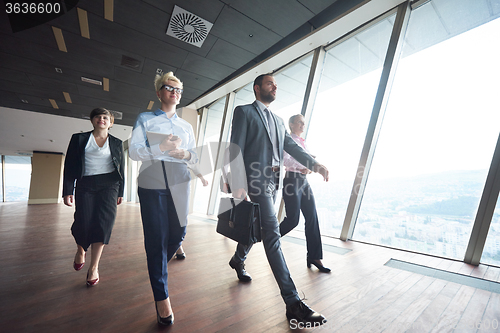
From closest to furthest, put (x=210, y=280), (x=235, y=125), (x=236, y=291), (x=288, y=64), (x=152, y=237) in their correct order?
(x=152, y=237) → (x=235, y=125) → (x=236, y=291) → (x=210, y=280) → (x=288, y=64)

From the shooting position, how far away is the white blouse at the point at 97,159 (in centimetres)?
184

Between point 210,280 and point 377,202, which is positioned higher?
point 377,202

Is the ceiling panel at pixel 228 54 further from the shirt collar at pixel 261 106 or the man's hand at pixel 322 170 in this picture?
the man's hand at pixel 322 170

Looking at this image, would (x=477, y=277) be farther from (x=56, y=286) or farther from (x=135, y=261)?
(x=56, y=286)

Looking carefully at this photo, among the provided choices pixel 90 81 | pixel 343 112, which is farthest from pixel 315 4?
pixel 90 81

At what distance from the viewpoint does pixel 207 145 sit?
319 inches

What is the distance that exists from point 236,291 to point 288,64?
15.3 ft

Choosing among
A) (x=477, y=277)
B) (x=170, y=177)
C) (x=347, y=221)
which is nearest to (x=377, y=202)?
(x=347, y=221)

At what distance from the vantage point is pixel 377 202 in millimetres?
3268

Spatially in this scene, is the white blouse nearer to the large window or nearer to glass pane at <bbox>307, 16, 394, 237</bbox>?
glass pane at <bbox>307, 16, 394, 237</bbox>

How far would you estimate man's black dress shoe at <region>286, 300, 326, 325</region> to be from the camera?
120 centimetres

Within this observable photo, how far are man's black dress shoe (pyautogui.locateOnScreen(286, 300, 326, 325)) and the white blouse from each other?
5.68ft

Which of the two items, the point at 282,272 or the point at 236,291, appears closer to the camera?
the point at 282,272

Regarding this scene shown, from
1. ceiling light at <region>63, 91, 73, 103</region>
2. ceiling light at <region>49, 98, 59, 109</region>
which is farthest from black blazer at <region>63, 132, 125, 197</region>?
ceiling light at <region>49, 98, 59, 109</region>
